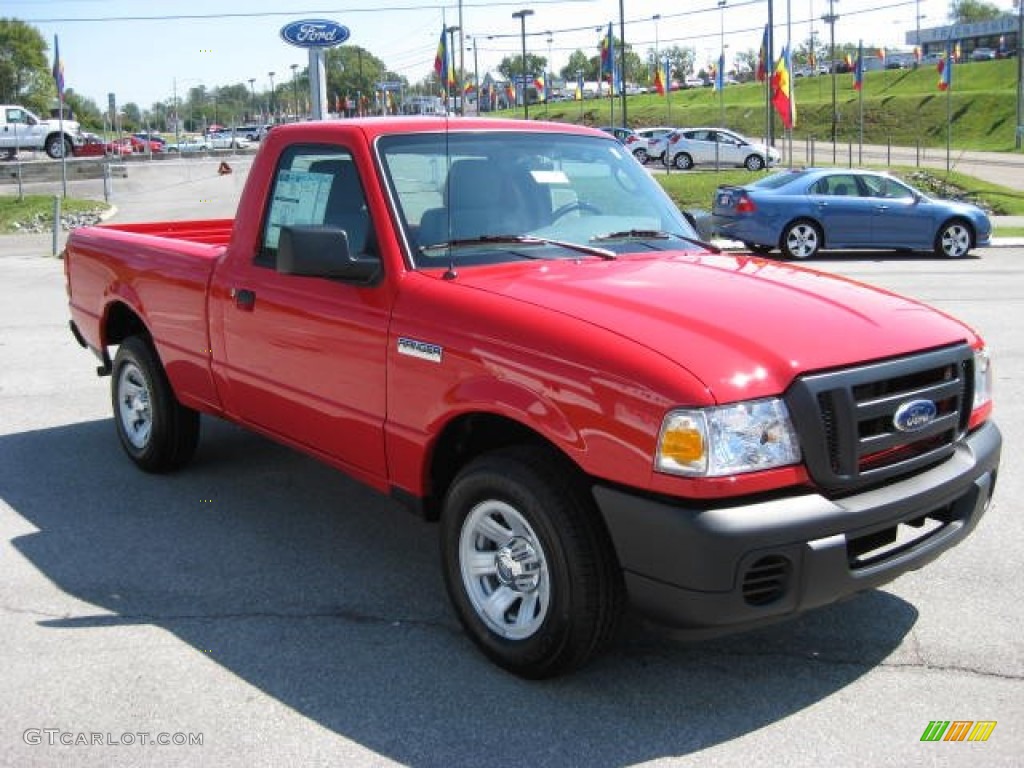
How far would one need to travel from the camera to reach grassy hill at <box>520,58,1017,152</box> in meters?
64.9

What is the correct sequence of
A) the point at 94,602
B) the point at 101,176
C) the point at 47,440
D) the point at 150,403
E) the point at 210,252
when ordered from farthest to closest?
1. the point at 101,176
2. the point at 47,440
3. the point at 150,403
4. the point at 210,252
5. the point at 94,602

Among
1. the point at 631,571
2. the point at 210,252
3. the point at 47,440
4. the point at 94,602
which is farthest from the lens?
the point at 47,440

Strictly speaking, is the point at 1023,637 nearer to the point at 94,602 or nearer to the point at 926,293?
the point at 94,602

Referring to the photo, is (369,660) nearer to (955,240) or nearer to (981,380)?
(981,380)

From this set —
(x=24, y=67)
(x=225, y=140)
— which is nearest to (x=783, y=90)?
(x=225, y=140)

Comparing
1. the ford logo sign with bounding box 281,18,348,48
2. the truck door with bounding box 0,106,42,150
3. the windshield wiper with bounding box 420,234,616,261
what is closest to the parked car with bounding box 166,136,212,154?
the truck door with bounding box 0,106,42,150

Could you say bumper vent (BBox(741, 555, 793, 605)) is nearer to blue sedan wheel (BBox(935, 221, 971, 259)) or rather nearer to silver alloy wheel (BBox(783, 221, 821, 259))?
silver alloy wheel (BBox(783, 221, 821, 259))

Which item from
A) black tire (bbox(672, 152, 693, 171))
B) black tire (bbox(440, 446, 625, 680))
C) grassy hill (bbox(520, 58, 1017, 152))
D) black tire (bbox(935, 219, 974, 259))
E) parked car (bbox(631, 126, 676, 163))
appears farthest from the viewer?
grassy hill (bbox(520, 58, 1017, 152))

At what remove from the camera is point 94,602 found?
14.7 ft

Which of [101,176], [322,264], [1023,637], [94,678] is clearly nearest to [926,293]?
[1023,637]

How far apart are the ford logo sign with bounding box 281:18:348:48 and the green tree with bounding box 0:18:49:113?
90856 millimetres

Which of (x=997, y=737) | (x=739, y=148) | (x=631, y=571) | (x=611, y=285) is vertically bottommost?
(x=997, y=737)

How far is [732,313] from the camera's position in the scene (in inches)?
144

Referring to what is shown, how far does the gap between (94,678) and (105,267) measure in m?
3.29
